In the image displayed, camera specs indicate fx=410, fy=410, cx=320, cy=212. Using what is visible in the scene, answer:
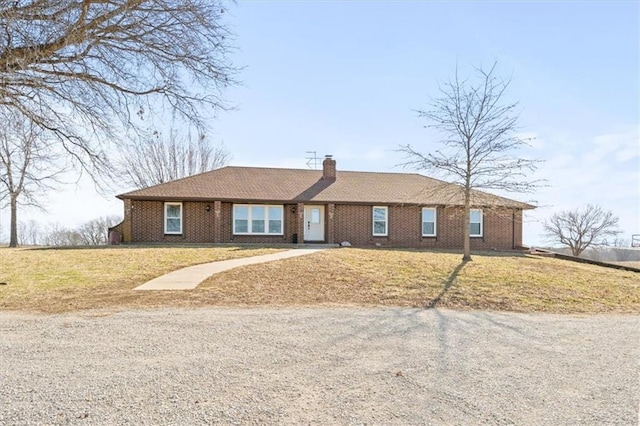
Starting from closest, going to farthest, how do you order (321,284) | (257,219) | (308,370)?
1. (308,370)
2. (321,284)
3. (257,219)

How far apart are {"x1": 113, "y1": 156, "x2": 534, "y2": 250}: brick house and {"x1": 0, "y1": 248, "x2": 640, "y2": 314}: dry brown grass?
16.0ft

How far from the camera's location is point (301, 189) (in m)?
22.0

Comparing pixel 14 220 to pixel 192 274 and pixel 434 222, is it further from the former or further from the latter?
pixel 434 222

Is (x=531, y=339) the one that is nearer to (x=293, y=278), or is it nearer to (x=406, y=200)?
(x=293, y=278)

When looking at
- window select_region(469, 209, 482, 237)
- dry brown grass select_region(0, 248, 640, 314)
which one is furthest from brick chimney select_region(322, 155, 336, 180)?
dry brown grass select_region(0, 248, 640, 314)

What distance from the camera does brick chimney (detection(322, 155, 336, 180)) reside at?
23.9 m

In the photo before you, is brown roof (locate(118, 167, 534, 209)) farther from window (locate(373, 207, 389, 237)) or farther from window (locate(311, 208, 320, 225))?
window (locate(311, 208, 320, 225))

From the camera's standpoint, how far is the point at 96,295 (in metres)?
8.51

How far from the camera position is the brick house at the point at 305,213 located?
773 inches

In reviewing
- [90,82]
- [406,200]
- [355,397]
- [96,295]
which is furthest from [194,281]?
[406,200]

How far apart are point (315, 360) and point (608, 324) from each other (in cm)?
565

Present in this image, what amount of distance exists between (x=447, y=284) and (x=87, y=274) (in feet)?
30.9

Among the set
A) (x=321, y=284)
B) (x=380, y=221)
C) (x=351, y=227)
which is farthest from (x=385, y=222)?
(x=321, y=284)

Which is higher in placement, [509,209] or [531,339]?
[509,209]
